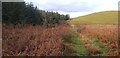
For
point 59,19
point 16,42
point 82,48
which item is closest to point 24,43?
point 16,42

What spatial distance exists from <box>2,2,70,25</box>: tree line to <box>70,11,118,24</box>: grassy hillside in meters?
1.64

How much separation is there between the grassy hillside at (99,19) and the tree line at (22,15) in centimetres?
164

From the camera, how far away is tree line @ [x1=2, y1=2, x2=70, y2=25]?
40.6 feet

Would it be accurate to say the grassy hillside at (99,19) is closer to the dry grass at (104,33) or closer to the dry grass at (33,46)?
the dry grass at (104,33)

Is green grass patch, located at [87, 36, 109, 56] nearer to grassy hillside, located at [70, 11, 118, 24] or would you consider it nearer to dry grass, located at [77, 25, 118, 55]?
dry grass, located at [77, 25, 118, 55]

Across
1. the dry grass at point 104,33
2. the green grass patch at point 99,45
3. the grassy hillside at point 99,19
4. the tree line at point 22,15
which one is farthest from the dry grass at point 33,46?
the tree line at point 22,15

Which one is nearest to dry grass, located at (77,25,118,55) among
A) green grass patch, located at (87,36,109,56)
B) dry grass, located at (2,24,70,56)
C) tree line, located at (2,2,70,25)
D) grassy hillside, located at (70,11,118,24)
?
green grass patch, located at (87,36,109,56)

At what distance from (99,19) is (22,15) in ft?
14.4

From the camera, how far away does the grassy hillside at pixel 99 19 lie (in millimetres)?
10090

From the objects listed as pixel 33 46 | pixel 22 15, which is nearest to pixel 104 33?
pixel 33 46

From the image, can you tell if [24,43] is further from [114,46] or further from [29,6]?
[29,6]

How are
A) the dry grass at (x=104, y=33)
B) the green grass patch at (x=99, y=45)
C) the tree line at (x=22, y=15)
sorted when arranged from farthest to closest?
the tree line at (x=22, y=15)
the dry grass at (x=104, y=33)
the green grass patch at (x=99, y=45)

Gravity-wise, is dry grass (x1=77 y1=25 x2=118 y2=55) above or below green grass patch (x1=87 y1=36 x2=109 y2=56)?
above

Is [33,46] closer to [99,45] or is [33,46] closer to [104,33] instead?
[99,45]
